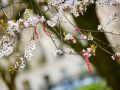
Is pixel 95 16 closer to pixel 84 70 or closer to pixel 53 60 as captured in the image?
pixel 84 70

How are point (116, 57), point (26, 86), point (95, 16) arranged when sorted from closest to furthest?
point (116, 57) → point (95, 16) → point (26, 86)

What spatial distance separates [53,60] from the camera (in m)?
22.5

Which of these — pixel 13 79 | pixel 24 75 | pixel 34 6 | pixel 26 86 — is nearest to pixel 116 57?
pixel 34 6

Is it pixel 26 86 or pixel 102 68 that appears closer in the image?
pixel 102 68

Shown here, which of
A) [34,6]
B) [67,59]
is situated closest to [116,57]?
[34,6]

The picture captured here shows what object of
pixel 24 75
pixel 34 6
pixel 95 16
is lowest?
pixel 24 75

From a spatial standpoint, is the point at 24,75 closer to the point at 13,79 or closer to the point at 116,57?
the point at 13,79

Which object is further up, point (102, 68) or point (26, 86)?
point (102, 68)

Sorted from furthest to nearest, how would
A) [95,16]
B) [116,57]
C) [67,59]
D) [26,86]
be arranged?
1. [67,59]
2. [26,86]
3. [95,16]
4. [116,57]

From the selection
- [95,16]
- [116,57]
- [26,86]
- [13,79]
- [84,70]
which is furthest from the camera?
[84,70]

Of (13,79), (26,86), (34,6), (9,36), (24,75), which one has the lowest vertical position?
(24,75)

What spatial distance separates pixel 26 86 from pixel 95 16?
21.6ft

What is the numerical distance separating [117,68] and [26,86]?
246 inches

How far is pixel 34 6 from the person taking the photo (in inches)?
156
